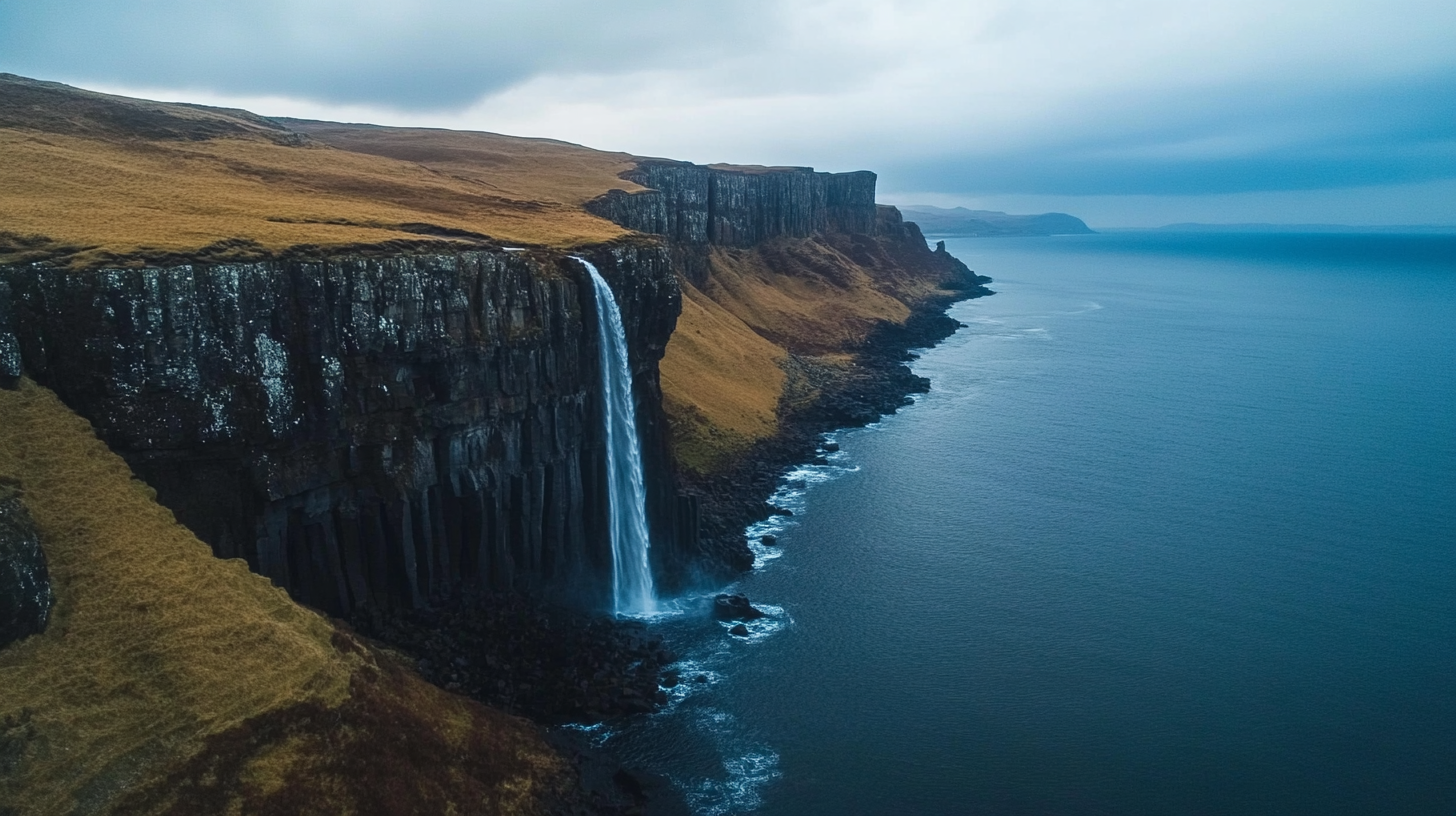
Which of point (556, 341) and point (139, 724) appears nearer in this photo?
point (139, 724)

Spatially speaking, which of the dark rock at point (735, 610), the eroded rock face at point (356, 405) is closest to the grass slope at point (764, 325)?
the dark rock at point (735, 610)

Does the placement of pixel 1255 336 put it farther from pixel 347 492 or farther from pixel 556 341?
pixel 347 492

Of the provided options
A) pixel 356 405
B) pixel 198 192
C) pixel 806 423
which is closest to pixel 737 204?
pixel 806 423

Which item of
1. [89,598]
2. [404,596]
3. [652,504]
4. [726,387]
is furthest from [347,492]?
[726,387]

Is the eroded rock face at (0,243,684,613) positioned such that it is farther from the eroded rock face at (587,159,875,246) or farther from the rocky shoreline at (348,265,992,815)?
the eroded rock face at (587,159,875,246)

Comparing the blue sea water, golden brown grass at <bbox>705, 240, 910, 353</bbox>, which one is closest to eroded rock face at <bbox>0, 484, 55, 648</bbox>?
the blue sea water

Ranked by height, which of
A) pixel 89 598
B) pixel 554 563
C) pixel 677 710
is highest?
pixel 89 598

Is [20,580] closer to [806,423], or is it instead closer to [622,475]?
[622,475]
